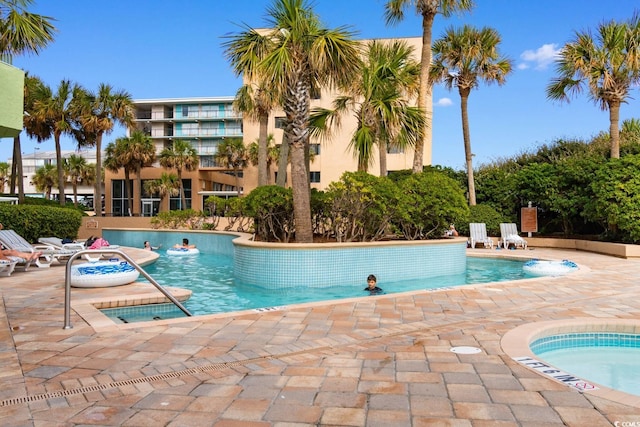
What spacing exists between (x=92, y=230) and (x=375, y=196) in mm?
20813

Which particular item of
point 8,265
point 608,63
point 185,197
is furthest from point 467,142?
point 185,197

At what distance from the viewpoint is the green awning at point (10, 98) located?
215 inches

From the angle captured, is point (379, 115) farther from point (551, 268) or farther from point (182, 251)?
point (182, 251)

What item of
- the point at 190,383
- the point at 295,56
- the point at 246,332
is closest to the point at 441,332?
the point at 246,332

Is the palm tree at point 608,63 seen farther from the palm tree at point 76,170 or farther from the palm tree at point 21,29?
the palm tree at point 76,170

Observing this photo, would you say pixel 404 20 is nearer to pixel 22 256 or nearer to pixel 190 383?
pixel 22 256

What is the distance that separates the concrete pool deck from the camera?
3.12 meters

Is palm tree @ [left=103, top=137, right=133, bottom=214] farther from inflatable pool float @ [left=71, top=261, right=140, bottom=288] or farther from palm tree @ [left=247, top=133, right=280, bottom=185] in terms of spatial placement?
inflatable pool float @ [left=71, top=261, right=140, bottom=288]

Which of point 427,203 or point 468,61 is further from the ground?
point 468,61

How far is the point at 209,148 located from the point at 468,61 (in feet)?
110

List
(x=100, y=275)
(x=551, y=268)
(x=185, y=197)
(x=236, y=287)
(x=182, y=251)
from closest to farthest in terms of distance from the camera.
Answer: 1. (x=100, y=275)
2. (x=236, y=287)
3. (x=551, y=268)
4. (x=182, y=251)
5. (x=185, y=197)

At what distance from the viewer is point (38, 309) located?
21.3ft

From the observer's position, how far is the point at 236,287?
10711 mm

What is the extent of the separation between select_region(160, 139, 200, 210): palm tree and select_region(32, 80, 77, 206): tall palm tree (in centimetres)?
937
